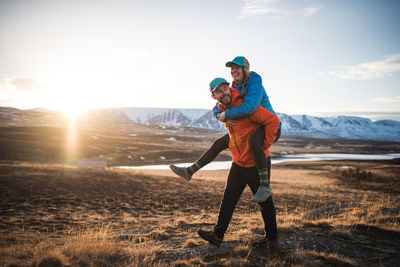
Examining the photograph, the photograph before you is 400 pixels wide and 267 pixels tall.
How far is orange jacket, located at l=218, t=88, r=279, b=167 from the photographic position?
2896 millimetres

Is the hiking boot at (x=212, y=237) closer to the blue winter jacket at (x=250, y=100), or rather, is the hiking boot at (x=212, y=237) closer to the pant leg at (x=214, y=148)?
the pant leg at (x=214, y=148)

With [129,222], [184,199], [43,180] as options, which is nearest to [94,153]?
[43,180]

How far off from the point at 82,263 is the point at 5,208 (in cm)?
863

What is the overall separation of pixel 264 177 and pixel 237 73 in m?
1.44

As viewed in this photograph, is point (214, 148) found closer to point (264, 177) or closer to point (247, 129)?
point (247, 129)

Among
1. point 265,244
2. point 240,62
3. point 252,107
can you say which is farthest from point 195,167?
point 240,62

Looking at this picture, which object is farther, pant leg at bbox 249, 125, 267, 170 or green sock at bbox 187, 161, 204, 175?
green sock at bbox 187, 161, 204, 175

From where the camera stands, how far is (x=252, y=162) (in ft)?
9.90

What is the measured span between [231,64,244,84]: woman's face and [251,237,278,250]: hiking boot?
7.70 ft

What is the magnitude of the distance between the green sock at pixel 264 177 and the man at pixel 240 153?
167mm

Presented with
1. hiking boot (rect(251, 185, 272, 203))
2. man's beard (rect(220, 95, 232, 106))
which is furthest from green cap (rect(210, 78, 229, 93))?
hiking boot (rect(251, 185, 272, 203))

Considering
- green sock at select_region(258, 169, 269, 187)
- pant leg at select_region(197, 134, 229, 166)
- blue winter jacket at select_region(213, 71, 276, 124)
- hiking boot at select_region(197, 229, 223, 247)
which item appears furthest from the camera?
pant leg at select_region(197, 134, 229, 166)

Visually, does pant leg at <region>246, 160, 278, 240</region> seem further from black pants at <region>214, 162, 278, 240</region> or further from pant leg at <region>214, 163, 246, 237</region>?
pant leg at <region>214, 163, 246, 237</region>

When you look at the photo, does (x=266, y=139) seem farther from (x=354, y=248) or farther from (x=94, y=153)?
(x=94, y=153)
